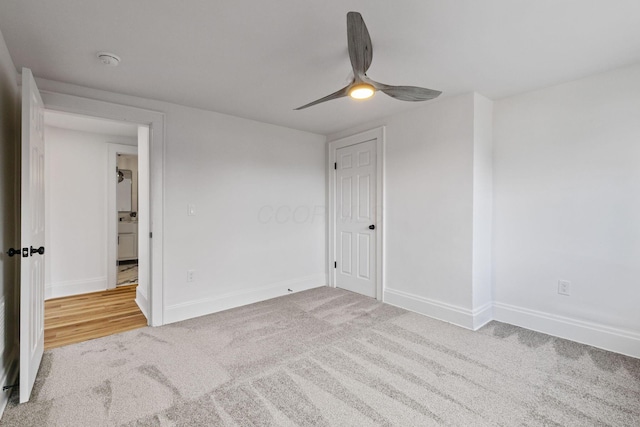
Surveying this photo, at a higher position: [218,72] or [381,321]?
[218,72]

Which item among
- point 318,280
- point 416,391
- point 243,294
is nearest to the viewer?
point 416,391

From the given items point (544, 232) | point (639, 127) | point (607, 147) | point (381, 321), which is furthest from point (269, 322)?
point (639, 127)

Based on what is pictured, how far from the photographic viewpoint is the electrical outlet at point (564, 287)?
2.59m

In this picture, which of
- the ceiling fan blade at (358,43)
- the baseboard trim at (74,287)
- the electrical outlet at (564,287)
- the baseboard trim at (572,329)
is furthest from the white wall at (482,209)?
the baseboard trim at (74,287)

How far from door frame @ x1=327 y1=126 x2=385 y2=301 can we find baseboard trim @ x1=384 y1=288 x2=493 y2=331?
0.27 meters

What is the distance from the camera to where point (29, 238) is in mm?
1825

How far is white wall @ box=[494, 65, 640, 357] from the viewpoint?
2311 mm

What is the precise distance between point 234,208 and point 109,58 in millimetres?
1782

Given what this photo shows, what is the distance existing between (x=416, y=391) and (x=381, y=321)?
1127 millimetres

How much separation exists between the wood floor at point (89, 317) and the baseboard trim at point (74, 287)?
0.11 meters

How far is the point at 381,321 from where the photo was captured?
2980 millimetres

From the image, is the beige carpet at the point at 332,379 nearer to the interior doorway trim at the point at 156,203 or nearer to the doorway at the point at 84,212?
the interior doorway trim at the point at 156,203

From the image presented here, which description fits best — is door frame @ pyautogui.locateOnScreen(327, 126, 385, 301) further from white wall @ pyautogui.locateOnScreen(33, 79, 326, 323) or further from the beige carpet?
the beige carpet

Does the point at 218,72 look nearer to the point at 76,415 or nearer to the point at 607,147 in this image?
the point at 76,415
